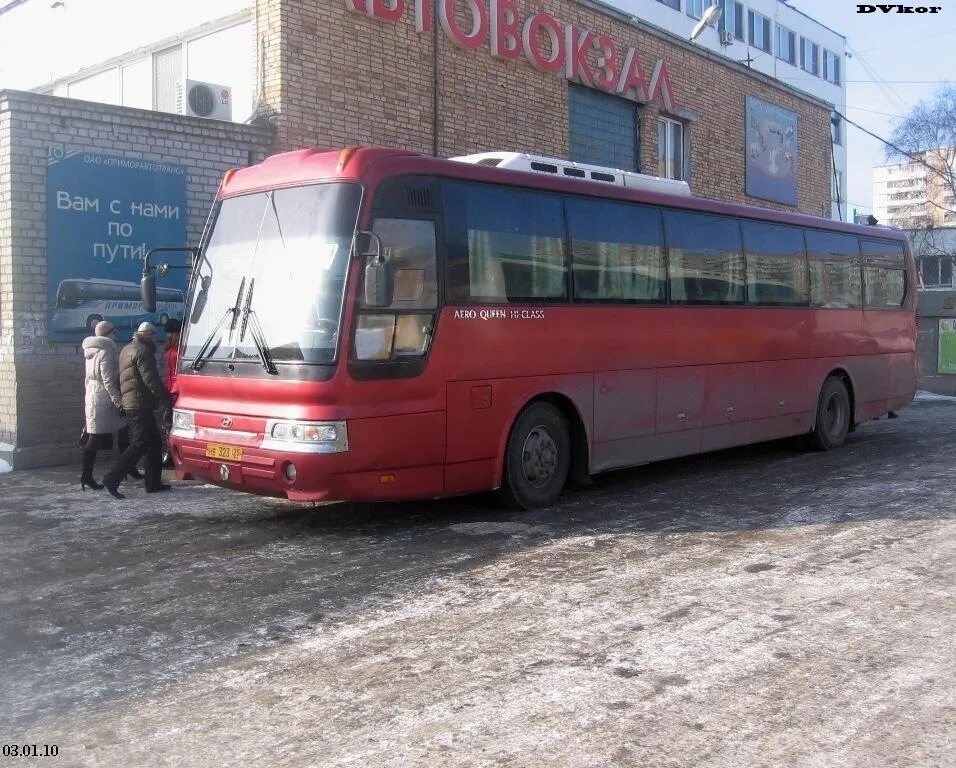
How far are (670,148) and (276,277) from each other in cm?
1526

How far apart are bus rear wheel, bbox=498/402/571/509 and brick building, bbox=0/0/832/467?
585 cm

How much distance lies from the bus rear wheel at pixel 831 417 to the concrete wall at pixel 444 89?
6876 millimetres

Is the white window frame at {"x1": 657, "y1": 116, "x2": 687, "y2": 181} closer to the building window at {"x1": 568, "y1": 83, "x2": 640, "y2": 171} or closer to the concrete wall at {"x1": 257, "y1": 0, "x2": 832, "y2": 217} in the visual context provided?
the concrete wall at {"x1": 257, "y1": 0, "x2": 832, "y2": 217}

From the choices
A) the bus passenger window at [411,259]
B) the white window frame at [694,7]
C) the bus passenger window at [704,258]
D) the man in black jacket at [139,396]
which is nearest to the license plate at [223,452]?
the bus passenger window at [411,259]

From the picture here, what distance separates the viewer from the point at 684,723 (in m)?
4.26

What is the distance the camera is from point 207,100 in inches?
536

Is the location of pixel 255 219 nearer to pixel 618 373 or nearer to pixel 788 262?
pixel 618 373

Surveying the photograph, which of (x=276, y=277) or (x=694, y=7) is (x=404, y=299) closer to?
(x=276, y=277)

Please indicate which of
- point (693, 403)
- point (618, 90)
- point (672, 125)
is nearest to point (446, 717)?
point (693, 403)

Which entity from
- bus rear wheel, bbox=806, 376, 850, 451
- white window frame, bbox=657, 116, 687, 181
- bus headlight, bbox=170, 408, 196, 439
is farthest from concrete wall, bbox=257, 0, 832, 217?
bus rear wheel, bbox=806, 376, 850, 451

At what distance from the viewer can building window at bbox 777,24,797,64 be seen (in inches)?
1972

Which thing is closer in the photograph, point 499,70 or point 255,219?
point 255,219

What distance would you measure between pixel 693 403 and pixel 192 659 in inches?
272

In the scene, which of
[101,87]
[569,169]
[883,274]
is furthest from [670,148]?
[569,169]
